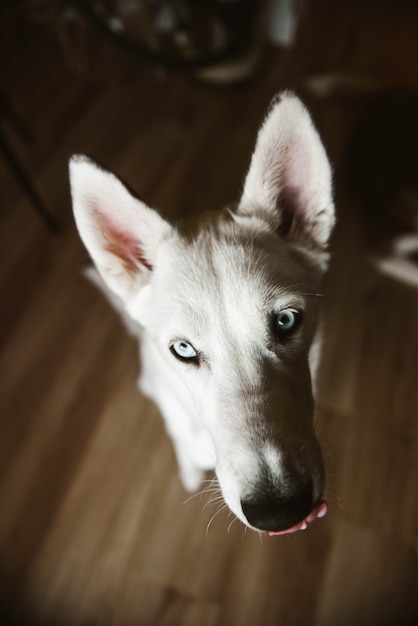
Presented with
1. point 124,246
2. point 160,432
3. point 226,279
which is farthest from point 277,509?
point 160,432

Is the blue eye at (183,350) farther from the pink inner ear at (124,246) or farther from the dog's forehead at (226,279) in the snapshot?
the pink inner ear at (124,246)

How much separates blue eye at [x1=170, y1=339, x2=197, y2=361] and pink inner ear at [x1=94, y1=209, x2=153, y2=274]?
319 millimetres

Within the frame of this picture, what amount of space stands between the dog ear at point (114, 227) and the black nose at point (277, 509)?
733mm

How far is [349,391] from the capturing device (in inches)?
82.8

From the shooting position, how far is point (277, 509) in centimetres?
87

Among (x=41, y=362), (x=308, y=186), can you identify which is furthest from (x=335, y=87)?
(x=41, y=362)

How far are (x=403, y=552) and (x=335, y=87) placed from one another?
3018mm

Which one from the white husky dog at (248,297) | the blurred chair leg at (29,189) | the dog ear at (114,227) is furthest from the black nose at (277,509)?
the blurred chair leg at (29,189)

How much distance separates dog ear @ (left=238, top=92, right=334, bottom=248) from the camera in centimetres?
103

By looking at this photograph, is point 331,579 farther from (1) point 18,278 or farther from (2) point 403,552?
(1) point 18,278

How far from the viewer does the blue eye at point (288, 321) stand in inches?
43.1

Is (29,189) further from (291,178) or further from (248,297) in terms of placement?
(248,297)

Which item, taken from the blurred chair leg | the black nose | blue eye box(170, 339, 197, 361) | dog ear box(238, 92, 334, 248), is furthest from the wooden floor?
blue eye box(170, 339, 197, 361)

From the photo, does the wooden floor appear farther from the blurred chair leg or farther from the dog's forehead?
the dog's forehead
